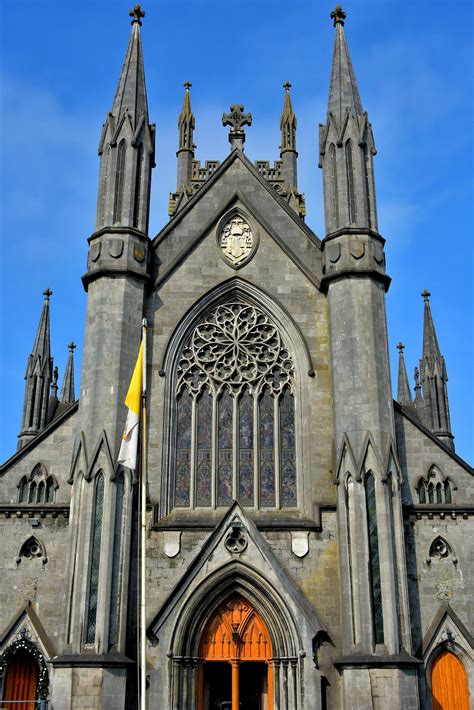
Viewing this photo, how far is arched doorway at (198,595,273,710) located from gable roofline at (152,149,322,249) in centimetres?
1000

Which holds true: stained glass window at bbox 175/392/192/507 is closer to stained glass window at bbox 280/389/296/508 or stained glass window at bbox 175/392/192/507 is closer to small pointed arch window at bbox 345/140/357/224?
stained glass window at bbox 280/389/296/508

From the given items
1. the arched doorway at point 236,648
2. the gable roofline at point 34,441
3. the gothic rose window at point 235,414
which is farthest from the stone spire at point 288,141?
the arched doorway at point 236,648

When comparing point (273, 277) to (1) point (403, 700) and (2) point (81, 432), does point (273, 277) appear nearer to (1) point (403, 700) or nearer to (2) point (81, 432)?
(2) point (81, 432)

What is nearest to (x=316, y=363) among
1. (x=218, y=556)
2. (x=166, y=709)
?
(x=218, y=556)

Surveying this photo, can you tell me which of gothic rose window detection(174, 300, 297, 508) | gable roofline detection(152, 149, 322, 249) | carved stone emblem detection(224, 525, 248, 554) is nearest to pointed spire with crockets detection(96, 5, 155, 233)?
gable roofline detection(152, 149, 322, 249)

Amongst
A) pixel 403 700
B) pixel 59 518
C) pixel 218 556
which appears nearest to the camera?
pixel 403 700

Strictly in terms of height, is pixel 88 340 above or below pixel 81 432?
above

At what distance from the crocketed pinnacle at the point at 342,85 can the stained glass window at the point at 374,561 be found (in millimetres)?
10785

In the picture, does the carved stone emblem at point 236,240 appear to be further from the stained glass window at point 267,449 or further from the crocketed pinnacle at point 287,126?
the crocketed pinnacle at point 287,126

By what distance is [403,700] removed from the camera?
58.0ft

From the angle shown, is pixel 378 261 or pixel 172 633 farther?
pixel 378 261

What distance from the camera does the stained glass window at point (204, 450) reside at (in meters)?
20.7

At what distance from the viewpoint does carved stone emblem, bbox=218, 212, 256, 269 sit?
23031 millimetres

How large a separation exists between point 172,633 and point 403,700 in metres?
5.29
